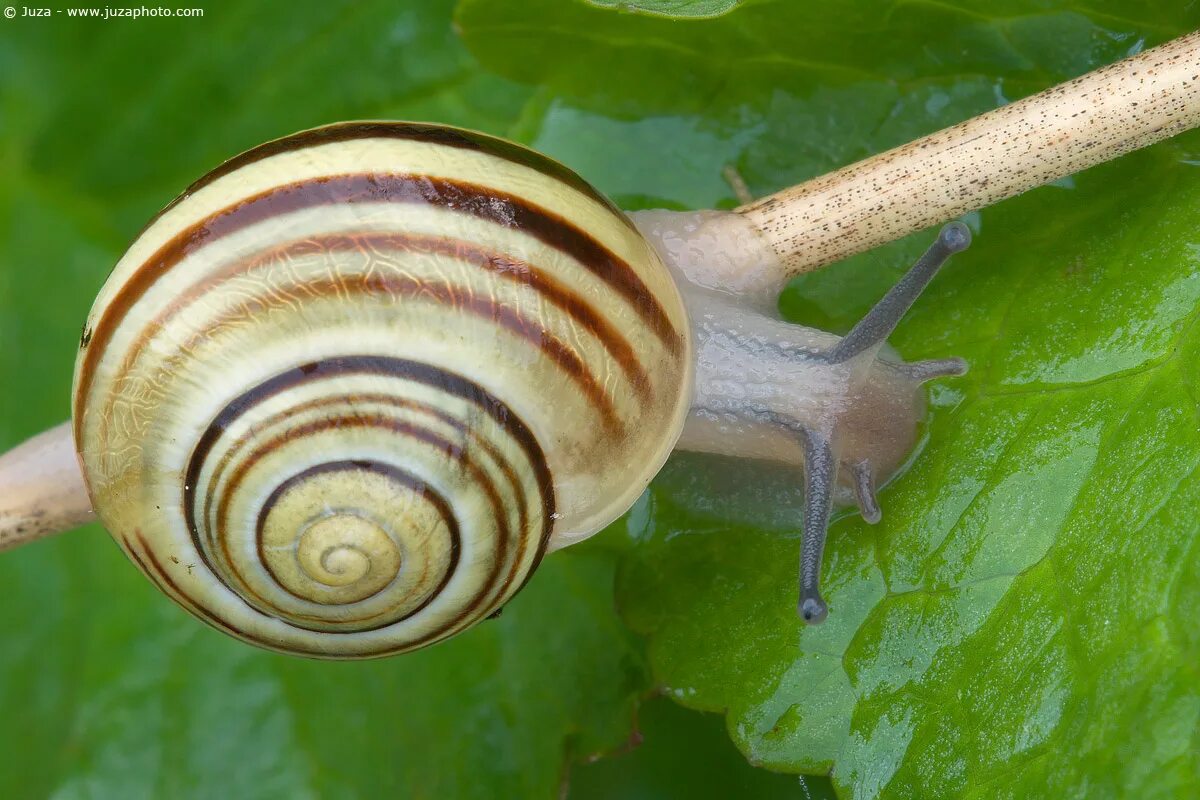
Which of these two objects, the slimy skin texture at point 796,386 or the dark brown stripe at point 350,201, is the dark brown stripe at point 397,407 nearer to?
the dark brown stripe at point 350,201

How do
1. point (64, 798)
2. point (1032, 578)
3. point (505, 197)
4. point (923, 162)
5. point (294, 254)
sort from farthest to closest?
1. point (64, 798)
2. point (923, 162)
3. point (1032, 578)
4. point (505, 197)
5. point (294, 254)

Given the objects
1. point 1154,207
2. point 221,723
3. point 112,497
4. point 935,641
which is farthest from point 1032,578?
point 221,723

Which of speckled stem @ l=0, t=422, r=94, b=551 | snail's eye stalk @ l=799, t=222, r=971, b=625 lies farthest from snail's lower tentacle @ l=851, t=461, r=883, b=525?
speckled stem @ l=0, t=422, r=94, b=551

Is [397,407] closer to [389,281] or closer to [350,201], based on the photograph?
[389,281]

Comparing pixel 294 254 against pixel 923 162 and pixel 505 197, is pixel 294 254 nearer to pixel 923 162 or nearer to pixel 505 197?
pixel 505 197

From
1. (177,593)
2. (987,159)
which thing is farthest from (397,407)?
(987,159)
